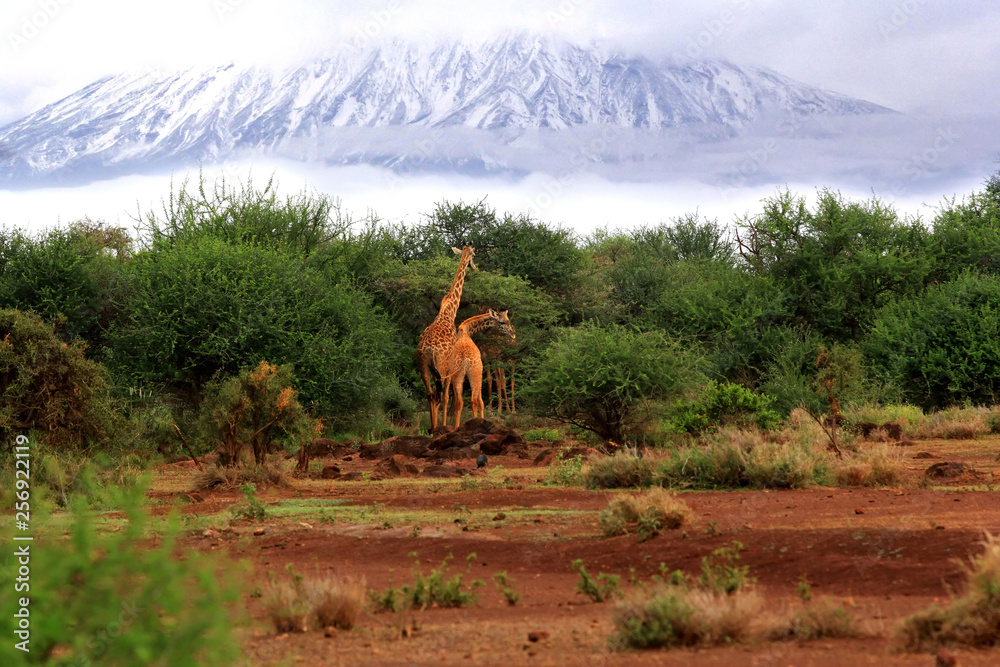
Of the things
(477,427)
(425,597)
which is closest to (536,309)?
(477,427)

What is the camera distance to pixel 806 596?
6160mm

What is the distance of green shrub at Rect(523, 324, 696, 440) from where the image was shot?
Result: 62.6ft

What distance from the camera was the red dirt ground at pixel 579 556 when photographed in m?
5.12

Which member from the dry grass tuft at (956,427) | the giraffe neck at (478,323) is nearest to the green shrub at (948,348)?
the dry grass tuft at (956,427)

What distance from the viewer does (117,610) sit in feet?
11.8

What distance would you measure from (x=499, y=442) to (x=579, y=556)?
11.1 m

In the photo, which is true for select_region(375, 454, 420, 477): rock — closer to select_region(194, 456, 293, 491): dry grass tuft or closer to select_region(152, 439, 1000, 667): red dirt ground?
select_region(194, 456, 293, 491): dry grass tuft

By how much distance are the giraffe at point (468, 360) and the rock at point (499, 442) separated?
95.2 inches

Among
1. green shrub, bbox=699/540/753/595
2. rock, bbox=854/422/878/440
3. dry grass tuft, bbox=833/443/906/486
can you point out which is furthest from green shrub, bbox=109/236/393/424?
green shrub, bbox=699/540/753/595

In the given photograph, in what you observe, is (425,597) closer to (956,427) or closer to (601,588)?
(601,588)

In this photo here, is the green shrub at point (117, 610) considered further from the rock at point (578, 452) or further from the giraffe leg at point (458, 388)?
the giraffe leg at point (458, 388)

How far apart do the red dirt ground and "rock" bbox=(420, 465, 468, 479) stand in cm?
188

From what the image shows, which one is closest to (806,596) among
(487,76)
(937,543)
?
(937,543)

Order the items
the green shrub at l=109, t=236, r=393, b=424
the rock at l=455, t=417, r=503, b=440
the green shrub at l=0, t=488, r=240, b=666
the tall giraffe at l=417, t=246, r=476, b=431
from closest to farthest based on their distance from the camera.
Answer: the green shrub at l=0, t=488, r=240, b=666 < the rock at l=455, t=417, r=503, b=440 < the green shrub at l=109, t=236, r=393, b=424 < the tall giraffe at l=417, t=246, r=476, b=431
